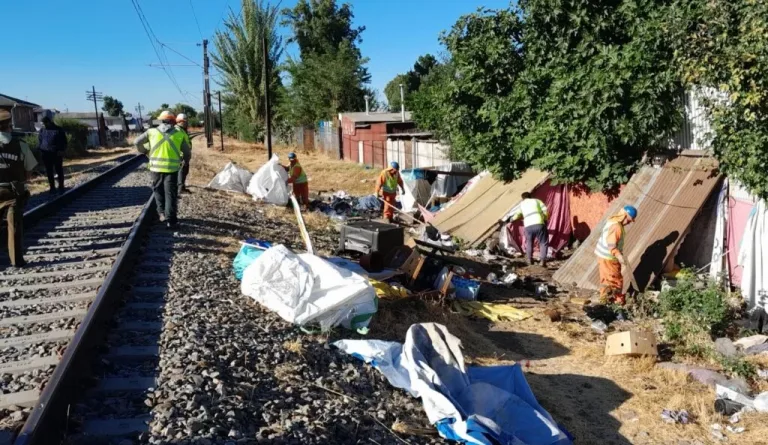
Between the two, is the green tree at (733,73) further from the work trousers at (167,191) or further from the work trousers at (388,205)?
the work trousers at (167,191)

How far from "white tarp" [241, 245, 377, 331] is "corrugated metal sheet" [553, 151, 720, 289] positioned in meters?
5.43

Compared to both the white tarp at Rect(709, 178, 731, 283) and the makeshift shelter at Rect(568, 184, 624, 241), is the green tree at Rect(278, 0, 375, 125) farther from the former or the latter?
the white tarp at Rect(709, 178, 731, 283)

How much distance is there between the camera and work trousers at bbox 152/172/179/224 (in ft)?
28.4

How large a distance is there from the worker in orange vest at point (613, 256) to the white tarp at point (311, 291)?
15.3 feet

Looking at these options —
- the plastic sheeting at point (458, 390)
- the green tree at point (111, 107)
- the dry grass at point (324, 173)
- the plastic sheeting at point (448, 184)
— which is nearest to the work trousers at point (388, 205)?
the plastic sheeting at point (448, 184)

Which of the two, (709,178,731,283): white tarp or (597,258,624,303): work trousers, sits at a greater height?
(709,178,731,283): white tarp

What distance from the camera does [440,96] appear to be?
1449 centimetres

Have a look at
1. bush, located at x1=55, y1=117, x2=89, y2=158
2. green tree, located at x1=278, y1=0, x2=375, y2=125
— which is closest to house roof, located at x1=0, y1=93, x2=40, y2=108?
bush, located at x1=55, y1=117, x2=89, y2=158

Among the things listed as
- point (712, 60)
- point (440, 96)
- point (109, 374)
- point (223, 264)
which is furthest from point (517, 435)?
point (440, 96)

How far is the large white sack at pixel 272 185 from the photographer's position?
14320 mm

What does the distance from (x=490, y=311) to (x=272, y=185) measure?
25.2ft

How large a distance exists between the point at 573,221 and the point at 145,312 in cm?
914

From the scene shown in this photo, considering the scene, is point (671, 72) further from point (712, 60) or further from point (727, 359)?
point (727, 359)

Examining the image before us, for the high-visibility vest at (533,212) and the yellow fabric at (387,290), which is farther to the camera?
the high-visibility vest at (533,212)
